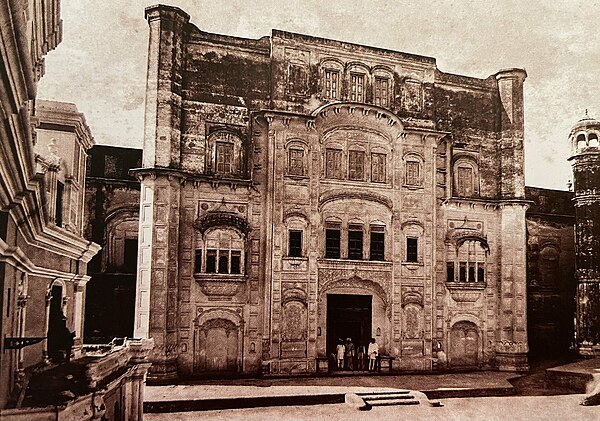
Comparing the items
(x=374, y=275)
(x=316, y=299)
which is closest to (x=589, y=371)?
(x=374, y=275)

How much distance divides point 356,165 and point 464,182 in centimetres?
396

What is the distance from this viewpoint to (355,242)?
18.0m

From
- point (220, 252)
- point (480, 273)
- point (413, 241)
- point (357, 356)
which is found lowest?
point (357, 356)

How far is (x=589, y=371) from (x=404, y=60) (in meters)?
10.6

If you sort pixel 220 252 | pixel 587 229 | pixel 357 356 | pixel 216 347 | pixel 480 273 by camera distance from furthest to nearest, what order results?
pixel 587 229 → pixel 480 273 → pixel 357 356 → pixel 220 252 → pixel 216 347

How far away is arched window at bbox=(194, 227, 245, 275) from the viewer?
1659cm

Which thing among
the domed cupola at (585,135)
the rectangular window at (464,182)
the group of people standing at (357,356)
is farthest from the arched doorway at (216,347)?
the domed cupola at (585,135)

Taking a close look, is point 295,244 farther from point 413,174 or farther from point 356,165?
point 413,174

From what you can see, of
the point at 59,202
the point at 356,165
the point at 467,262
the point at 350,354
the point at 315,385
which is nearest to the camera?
the point at 59,202

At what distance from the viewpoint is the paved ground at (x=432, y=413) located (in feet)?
41.7

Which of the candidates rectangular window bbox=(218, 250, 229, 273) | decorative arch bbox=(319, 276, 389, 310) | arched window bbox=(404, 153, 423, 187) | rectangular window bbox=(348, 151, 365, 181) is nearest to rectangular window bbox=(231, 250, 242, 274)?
rectangular window bbox=(218, 250, 229, 273)

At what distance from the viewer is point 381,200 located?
714 inches

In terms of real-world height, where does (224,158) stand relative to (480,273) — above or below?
above

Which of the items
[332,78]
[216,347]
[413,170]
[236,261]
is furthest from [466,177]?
[216,347]
